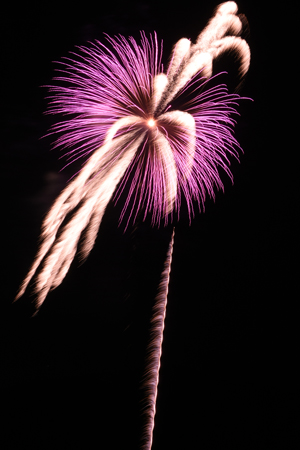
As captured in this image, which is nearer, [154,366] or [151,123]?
[151,123]

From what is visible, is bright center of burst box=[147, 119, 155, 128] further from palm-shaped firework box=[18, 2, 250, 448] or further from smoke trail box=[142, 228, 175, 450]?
smoke trail box=[142, 228, 175, 450]

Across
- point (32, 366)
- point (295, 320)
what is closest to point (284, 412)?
point (295, 320)

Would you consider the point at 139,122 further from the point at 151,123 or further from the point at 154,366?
the point at 154,366

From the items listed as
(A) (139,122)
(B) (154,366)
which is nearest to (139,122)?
(A) (139,122)

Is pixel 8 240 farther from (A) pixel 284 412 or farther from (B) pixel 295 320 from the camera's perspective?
(A) pixel 284 412

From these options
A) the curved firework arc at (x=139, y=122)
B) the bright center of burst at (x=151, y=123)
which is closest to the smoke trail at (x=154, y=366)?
the curved firework arc at (x=139, y=122)

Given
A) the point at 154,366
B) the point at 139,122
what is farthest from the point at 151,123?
the point at 154,366

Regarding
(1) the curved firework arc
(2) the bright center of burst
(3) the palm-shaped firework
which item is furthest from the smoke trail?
(2) the bright center of burst

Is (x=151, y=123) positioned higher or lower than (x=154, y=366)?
higher
